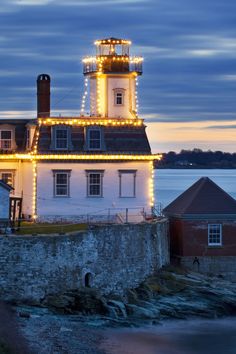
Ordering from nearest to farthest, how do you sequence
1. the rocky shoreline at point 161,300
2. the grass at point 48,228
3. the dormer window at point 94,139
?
1. the rocky shoreline at point 161,300
2. the grass at point 48,228
3. the dormer window at point 94,139

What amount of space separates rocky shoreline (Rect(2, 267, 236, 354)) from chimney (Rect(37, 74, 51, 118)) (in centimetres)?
1014

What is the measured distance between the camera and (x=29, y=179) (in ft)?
165

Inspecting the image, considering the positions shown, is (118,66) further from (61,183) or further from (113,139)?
(61,183)

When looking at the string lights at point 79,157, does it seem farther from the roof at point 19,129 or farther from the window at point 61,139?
the roof at point 19,129

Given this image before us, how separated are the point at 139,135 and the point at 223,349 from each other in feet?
51.5

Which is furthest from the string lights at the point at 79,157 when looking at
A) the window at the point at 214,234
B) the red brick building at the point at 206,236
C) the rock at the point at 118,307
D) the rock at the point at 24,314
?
the rock at the point at 24,314

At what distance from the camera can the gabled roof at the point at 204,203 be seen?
50.9 metres

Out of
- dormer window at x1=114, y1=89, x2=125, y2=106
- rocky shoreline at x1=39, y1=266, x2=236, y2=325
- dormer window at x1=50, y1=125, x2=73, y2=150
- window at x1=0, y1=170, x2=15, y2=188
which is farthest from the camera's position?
dormer window at x1=114, y1=89, x2=125, y2=106

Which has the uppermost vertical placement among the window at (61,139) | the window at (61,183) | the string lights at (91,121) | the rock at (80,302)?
the string lights at (91,121)

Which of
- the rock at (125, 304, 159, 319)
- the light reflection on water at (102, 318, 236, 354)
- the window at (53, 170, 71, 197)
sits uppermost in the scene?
the window at (53, 170, 71, 197)

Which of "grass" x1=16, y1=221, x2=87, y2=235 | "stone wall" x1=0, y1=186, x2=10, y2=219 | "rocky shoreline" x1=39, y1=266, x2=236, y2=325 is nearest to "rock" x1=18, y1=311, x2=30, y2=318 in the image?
A: "rocky shoreline" x1=39, y1=266, x2=236, y2=325

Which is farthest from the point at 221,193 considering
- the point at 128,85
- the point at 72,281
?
the point at 72,281

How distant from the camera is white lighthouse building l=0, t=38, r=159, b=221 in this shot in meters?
49.9

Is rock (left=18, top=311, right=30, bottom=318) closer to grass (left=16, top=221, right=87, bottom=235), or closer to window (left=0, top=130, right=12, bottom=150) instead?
grass (left=16, top=221, right=87, bottom=235)
